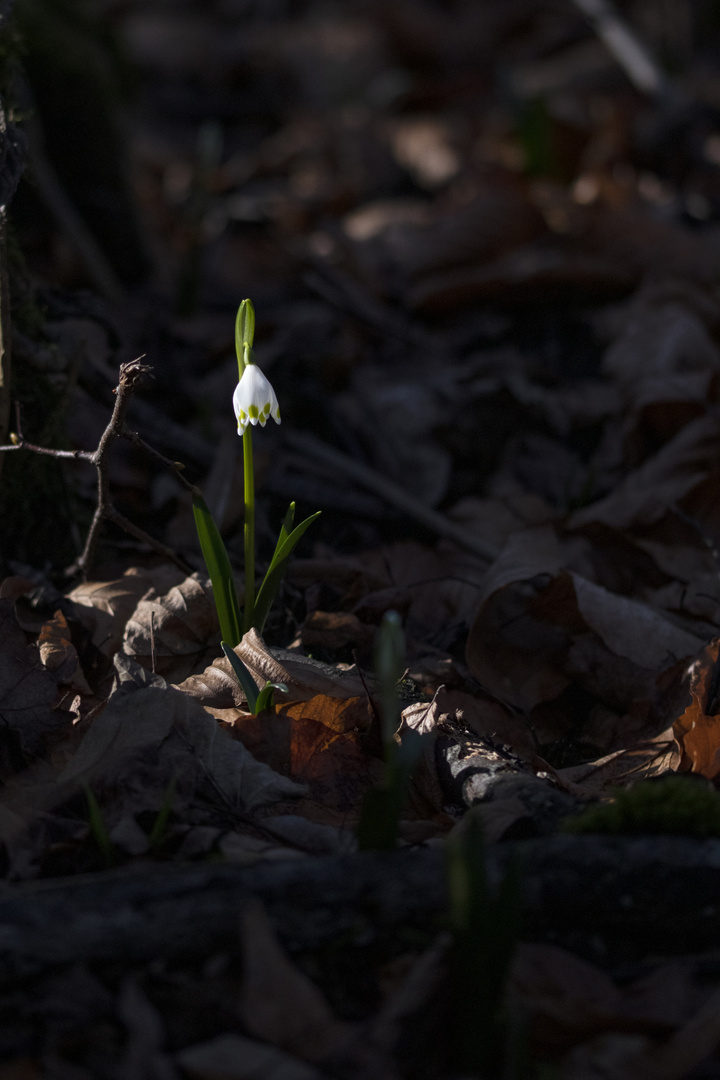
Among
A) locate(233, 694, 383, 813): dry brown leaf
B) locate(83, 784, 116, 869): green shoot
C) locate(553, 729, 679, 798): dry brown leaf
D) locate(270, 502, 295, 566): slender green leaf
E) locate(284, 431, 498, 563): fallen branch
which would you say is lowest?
locate(553, 729, 679, 798): dry brown leaf

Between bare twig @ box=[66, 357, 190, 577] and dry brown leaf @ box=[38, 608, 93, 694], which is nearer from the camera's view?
bare twig @ box=[66, 357, 190, 577]

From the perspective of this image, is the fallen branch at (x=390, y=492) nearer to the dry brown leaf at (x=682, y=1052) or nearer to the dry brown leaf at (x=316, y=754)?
the dry brown leaf at (x=316, y=754)

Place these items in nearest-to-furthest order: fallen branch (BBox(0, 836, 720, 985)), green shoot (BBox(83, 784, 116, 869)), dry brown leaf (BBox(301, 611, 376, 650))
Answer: fallen branch (BBox(0, 836, 720, 985))
green shoot (BBox(83, 784, 116, 869))
dry brown leaf (BBox(301, 611, 376, 650))

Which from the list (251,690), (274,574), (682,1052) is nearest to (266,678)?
(251,690)

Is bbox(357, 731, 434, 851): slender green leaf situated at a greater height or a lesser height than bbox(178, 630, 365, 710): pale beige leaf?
greater

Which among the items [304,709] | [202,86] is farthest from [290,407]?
[202,86]

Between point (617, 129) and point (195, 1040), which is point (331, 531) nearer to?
point (195, 1040)

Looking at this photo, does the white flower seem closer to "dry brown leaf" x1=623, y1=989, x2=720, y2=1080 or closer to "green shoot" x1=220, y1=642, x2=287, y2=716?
"green shoot" x1=220, y1=642, x2=287, y2=716

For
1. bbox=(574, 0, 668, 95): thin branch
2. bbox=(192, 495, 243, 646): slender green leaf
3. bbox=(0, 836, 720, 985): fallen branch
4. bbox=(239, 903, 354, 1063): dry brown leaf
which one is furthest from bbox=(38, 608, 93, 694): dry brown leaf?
bbox=(574, 0, 668, 95): thin branch

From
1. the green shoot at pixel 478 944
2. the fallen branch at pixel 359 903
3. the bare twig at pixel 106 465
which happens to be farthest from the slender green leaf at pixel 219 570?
the green shoot at pixel 478 944
